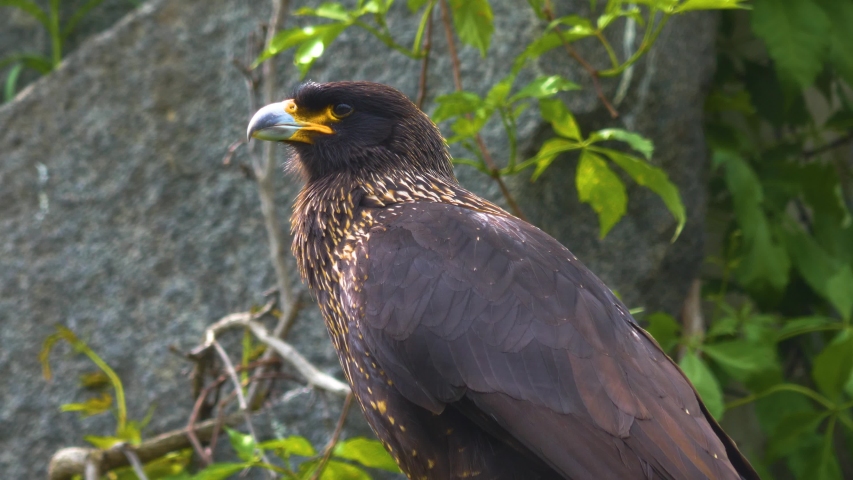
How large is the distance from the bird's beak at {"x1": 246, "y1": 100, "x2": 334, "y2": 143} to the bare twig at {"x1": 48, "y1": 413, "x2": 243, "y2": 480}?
3.14ft

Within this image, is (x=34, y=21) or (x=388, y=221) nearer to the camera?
(x=388, y=221)

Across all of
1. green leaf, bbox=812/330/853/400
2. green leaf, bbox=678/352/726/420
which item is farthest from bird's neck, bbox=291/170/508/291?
green leaf, bbox=812/330/853/400

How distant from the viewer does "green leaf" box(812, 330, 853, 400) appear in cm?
333

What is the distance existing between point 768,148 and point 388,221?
2604mm

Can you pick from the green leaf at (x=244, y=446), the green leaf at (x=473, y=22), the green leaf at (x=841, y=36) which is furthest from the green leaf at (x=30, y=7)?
the green leaf at (x=841, y=36)

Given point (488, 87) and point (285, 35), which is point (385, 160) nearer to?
point (285, 35)

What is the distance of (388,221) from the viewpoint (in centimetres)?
240

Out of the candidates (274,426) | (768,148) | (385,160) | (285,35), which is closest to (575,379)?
(385,160)

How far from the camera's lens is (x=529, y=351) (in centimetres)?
215

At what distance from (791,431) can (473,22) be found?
208cm

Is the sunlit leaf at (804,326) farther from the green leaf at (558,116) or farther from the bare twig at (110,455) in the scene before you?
the bare twig at (110,455)

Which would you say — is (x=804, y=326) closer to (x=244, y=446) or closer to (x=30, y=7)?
(x=244, y=446)

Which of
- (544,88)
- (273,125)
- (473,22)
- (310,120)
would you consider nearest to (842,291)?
(544,88)

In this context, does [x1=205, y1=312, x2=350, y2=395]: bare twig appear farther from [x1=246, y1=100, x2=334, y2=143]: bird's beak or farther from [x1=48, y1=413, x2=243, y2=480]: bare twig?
[x1=246, y1=100, x2=334, y2=143]: bird's beak
